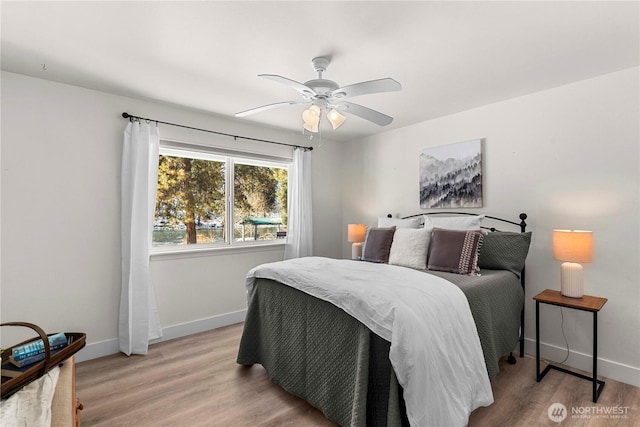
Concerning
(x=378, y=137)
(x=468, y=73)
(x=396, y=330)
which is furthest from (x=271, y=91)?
(x=396, y=330)

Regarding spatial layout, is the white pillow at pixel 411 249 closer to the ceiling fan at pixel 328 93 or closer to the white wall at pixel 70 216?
the ceiling fan at pixel 328 93

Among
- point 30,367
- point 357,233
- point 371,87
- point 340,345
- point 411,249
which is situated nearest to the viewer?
point 30,367

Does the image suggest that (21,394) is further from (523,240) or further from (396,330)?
(523,240)

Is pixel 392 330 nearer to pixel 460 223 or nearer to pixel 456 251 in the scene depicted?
pixel 456 251

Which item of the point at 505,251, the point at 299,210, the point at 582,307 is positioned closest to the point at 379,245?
the point at 505,251

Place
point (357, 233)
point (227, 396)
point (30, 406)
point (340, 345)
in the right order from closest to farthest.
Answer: point (30, 406) → point (340, 345) → point (227, 396) → point (357, 233)

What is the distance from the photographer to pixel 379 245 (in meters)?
3.16

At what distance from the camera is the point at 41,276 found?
2.59m

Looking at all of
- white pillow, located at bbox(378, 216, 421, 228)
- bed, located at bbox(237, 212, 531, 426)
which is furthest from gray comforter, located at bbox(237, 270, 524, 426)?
white pillow, located at bbox(378, 216, 421, 228)

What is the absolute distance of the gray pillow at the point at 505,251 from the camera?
2611 millimetres

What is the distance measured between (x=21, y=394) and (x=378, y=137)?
13.2 feet

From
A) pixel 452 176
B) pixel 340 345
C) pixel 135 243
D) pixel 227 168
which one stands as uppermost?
pixel 227 168

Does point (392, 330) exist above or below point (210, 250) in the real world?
below

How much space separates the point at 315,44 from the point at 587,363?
127 inches
